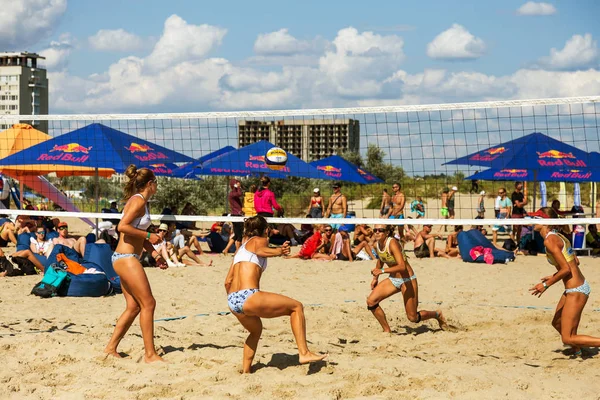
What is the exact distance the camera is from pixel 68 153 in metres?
12.7

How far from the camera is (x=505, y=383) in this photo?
493cm

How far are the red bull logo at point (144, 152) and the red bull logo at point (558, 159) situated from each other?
21.2 ft

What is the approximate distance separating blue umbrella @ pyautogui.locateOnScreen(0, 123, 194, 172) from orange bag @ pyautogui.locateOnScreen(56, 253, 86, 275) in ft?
12.6

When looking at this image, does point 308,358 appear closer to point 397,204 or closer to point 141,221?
point 141,221

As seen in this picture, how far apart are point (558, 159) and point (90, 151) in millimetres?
7783

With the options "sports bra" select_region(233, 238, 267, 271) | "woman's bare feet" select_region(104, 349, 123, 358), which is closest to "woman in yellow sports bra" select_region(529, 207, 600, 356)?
"sports bra" select_region(233, 238, 267, 271)

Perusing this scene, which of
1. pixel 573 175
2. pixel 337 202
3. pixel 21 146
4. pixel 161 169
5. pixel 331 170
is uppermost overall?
pixel 21 146

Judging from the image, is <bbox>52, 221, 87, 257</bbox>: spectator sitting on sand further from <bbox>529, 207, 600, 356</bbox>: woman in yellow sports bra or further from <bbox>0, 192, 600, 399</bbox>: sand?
<bbox>529, 207, 600, 356</bbox>: woman in yellow sports bra

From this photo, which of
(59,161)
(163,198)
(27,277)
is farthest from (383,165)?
(27,277)

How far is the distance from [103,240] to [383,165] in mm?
17213

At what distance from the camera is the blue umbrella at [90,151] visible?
1268 cm

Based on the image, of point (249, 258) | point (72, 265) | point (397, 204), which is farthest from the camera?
point (397, 204)

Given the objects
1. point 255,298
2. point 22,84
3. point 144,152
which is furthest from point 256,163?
point 22,84

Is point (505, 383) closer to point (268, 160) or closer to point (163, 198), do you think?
point (268, 160)
